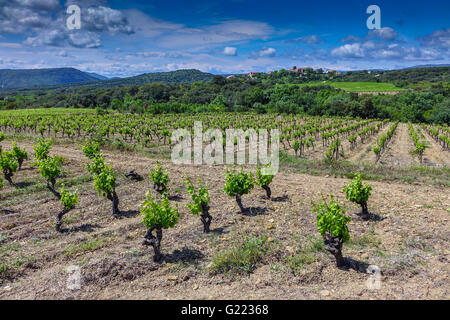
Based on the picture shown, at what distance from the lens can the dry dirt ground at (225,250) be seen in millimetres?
6453

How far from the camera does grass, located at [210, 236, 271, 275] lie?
23.8 feet

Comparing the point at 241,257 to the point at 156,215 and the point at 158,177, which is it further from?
the point at 158,177

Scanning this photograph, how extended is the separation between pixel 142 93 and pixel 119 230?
353ft

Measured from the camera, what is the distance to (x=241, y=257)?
7.61 metres

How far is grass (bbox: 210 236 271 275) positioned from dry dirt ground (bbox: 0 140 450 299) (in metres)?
0.09

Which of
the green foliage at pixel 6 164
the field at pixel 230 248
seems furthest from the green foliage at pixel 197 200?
the green foliage at pixel 6 164

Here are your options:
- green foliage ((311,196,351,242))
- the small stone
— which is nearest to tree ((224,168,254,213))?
green foliage ((311,196,351,242))

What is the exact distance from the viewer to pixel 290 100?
283 feet

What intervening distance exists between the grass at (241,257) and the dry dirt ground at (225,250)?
0.09 m

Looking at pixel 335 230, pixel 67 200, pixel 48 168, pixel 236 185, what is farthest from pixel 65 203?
pixel 335 230

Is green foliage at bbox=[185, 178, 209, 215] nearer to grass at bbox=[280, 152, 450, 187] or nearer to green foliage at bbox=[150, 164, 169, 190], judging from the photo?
green foliage at bbox=[150, 164, 169, 190]

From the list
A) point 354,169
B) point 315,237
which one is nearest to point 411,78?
point 354,169
